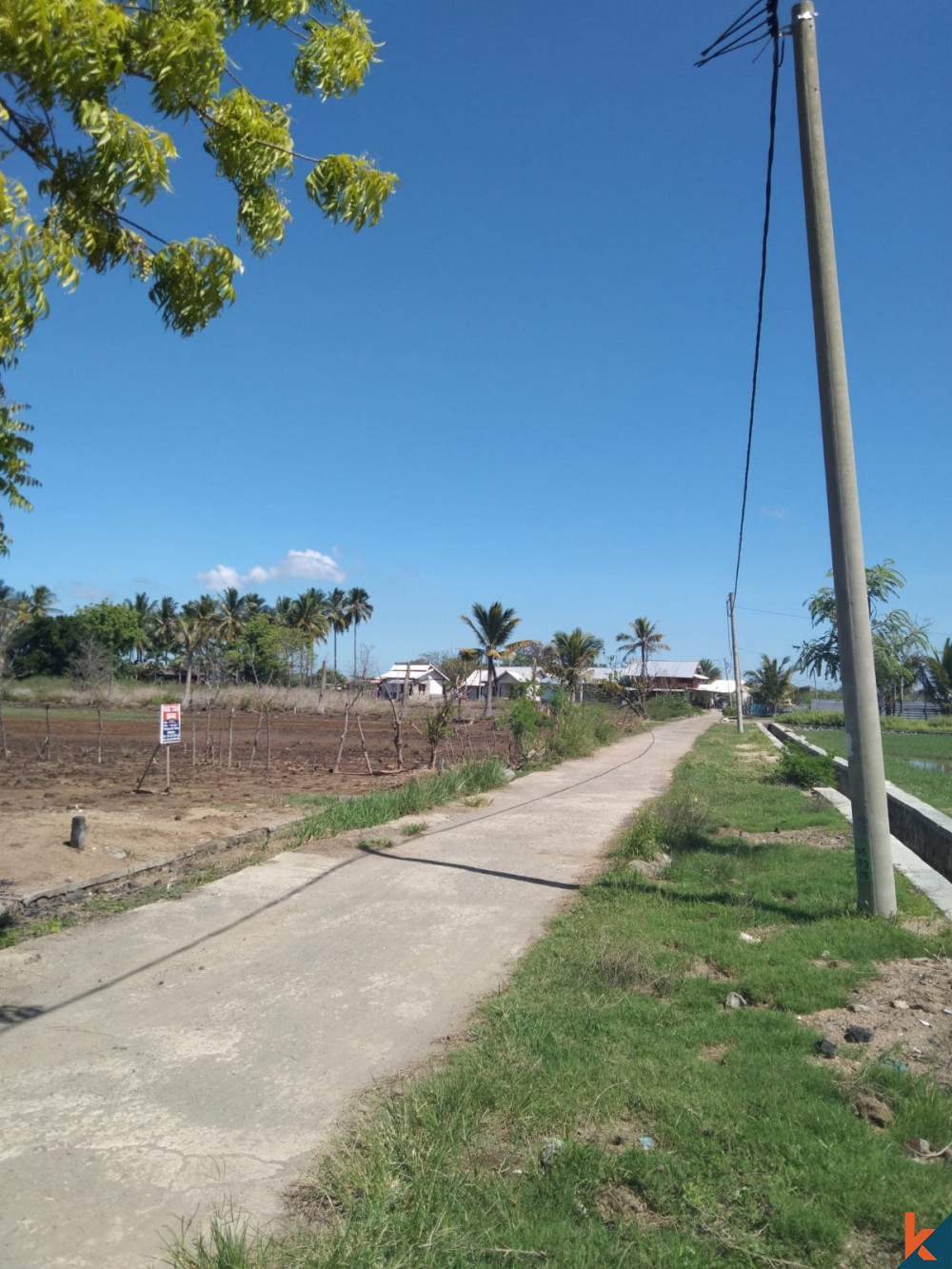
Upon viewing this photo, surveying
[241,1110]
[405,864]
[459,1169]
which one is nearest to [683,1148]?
[459,1169]

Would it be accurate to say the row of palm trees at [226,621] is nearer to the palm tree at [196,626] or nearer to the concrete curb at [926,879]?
the palm tree at [196,626]

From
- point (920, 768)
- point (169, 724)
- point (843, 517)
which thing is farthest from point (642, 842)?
point (920, 768)

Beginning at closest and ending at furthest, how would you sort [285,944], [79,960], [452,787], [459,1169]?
[459,1169] → [79,960] → [285,944] → [452,787]

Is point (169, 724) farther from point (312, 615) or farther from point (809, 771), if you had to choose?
point (312, 615)

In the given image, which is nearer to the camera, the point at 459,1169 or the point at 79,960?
the point at 459,1169

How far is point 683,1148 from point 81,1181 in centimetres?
250

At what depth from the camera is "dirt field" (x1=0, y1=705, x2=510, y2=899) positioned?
1018cm

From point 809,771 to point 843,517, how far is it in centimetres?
1129

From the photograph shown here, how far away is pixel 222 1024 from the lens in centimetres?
558

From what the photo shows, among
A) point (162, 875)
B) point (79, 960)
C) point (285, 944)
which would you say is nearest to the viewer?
point (79, 960)

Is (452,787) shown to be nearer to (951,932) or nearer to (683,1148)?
(951,932)

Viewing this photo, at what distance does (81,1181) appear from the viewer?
382 centimetres

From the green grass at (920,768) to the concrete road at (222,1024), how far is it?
9.78m

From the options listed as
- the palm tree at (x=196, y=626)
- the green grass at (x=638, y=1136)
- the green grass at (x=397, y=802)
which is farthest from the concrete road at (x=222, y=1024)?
the palm tree at (x=196, y=626)
